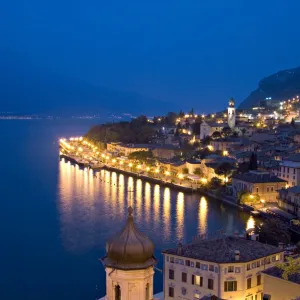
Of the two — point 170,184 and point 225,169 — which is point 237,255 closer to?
point 225,169

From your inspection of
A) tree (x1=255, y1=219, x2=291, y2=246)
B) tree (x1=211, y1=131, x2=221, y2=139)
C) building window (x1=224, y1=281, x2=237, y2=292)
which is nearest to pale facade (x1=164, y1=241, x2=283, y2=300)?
building window (x1=224, y1=281, x2=237, y2=292)

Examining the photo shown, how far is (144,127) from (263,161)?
12981 millimetres

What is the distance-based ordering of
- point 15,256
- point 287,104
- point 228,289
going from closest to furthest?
point 228,289
point 15,256
point 287,104

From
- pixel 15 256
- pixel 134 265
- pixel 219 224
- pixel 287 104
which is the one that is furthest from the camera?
pixel 287 104

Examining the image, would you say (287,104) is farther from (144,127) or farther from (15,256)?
(15,256)

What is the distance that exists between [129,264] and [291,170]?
1184 centimetres

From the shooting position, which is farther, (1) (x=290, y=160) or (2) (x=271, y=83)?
(2) (x=271, y=83)

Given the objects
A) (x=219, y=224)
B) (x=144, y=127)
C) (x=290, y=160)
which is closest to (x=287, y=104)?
(x=144, y=127)

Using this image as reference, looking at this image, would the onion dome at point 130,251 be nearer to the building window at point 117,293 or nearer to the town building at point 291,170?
the building window at point 117,293

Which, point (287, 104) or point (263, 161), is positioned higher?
point (287, 104)

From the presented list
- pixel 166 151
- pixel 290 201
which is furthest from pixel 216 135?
pixel 290 201

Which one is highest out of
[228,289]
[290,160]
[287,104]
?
[287,104]

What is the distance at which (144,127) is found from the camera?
28.1 m

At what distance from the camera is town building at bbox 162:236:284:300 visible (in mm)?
5871
